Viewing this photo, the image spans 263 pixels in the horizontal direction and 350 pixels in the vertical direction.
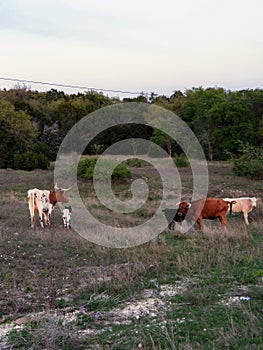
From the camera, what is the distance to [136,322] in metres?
5.62

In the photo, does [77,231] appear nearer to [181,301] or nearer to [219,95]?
[181,301]

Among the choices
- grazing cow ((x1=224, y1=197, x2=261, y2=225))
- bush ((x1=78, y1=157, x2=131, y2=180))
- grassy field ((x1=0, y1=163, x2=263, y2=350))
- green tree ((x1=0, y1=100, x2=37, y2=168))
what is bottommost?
grassy field ((x1=0, y1=163, x2=263, y2=350))

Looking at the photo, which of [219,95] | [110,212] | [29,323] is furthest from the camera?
[219,95]

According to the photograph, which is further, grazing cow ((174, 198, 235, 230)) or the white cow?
grazing cow ((174, 198, 235, 230))

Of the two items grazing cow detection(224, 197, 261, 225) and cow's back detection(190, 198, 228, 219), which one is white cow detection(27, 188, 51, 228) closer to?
cow's back detection(190, 198, 228, 219)

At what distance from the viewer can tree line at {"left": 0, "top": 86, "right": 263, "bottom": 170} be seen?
1583 inches

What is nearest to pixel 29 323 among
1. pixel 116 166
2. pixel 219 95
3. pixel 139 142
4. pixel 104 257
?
pixel 104 257

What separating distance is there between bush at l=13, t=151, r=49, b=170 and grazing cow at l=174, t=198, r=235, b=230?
22353 millimetres

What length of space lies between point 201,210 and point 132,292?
24.8 ft

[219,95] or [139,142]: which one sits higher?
[219,95]

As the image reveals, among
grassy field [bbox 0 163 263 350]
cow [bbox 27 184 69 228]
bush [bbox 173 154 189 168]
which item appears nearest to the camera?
grassy field [bbox 0 163 263 350]

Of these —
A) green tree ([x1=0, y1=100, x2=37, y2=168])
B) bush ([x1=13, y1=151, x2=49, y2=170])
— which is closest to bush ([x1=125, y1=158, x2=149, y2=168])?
bush ([x1=13, y1=151, x2=49, y2=170])

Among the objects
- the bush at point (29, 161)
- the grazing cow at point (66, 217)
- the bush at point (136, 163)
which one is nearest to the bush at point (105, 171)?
the bush at point (29, 161)

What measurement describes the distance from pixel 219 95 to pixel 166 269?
40967mm
